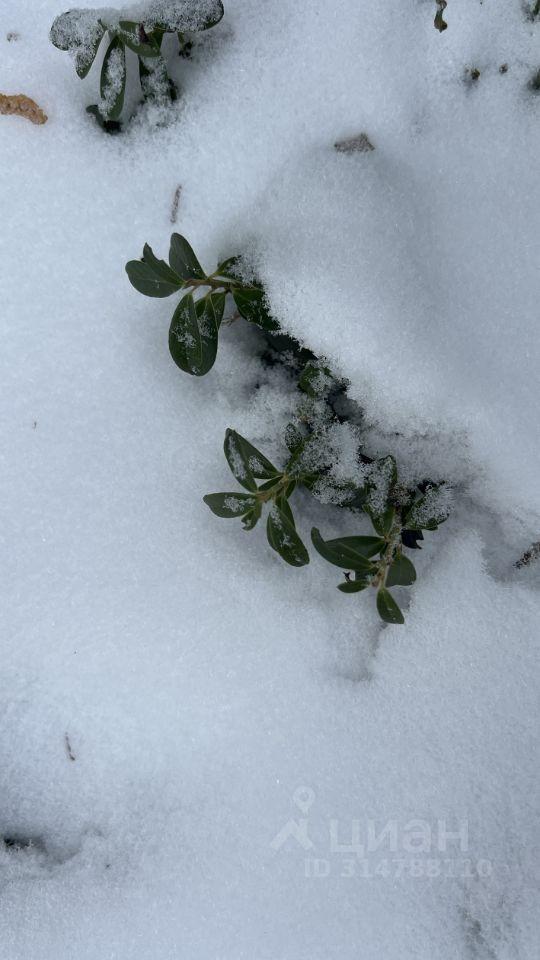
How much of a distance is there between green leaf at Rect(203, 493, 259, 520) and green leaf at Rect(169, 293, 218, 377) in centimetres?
26

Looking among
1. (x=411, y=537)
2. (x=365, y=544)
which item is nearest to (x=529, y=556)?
(x=411, y=537)

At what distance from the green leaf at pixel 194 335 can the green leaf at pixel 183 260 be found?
42mm

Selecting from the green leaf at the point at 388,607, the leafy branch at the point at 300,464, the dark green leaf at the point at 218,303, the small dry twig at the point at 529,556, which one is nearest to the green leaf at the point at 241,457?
the leafy branch at the point at 300,464

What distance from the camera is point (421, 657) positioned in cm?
155

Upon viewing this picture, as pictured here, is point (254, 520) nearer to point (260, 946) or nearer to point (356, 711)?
point (356, 711)

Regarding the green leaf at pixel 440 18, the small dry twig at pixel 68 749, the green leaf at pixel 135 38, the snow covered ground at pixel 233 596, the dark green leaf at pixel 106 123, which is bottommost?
the small dry twig at pixel 68 749

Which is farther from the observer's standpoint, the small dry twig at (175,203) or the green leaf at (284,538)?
the small dry twig at (175,203)

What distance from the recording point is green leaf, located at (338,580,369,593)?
1400 millimetres

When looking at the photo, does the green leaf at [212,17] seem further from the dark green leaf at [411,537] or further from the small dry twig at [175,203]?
the dark green leaf at [411,537]

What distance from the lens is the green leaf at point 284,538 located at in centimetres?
138

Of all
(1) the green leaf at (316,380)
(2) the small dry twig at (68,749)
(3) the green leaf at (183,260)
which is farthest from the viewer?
(2) the small dry twig at (68,749)

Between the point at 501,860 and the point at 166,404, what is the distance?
4.34 ft

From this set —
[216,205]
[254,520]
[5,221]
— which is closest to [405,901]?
[254,520]

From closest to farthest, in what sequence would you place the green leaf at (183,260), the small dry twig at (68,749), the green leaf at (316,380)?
the green leaf at (183,260)
the green leaf at (316,380)
the small dry twig at (68,749)
